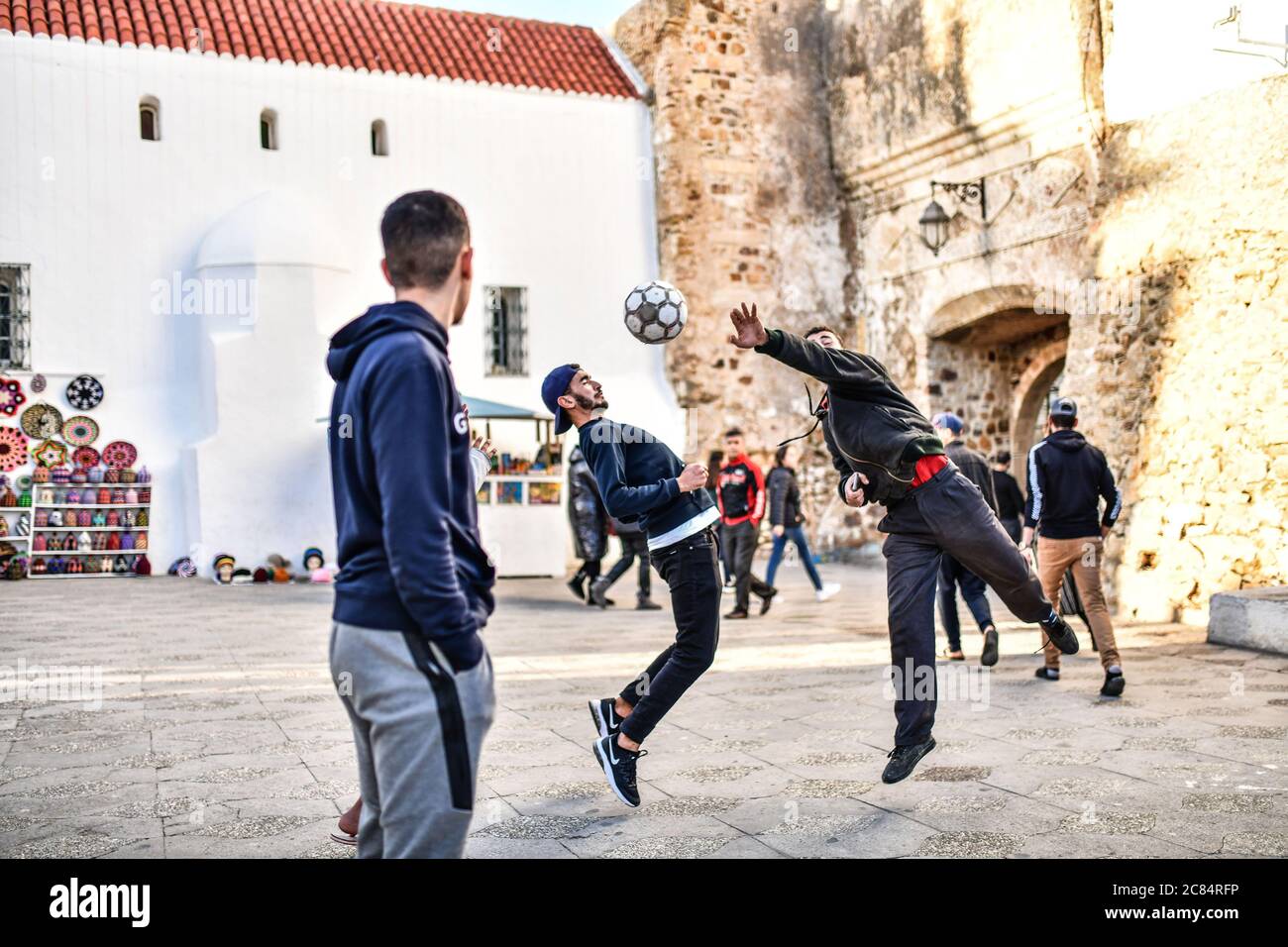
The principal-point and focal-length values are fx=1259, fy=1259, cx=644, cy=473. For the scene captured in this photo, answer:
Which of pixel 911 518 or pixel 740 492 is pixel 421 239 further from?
pixel 740 492

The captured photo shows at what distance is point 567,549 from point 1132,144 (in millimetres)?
8406

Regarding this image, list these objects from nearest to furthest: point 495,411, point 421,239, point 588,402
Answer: point 421,239 < point 588,402 < point 495,411

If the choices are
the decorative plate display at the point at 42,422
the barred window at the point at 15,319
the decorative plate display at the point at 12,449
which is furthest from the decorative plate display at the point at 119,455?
the barred window at the point at 15,319

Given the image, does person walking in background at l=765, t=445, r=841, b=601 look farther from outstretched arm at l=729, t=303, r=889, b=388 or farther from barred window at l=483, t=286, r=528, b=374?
outstretched arm at l=729, t=303, r=889, b=388

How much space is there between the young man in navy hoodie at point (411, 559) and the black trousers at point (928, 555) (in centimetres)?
259

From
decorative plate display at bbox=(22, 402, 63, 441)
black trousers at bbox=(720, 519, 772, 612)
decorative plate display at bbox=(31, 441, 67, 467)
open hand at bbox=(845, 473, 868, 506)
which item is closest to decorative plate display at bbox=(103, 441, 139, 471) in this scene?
decorative plate display at bbox=(31, 441, 67, 467)

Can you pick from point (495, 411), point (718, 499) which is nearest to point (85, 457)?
point (495, 411)

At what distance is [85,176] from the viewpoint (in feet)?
46.9

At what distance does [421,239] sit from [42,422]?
1307 centimetres

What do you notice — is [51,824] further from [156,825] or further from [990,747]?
[990,747]

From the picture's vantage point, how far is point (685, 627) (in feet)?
15.3

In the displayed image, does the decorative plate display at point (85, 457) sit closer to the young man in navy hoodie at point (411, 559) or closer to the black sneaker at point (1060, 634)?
the black sneaker at point (1060, 634)
